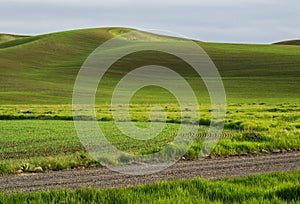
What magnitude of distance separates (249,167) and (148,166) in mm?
2994

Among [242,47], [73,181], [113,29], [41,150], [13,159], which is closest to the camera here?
[73,181]

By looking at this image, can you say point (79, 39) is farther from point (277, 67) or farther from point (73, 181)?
point (73, 181)

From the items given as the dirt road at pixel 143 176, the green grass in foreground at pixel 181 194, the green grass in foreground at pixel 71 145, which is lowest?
the green grass in foreground at pixel 71 145

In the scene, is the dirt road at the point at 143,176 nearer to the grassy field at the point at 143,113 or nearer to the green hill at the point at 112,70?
the grassy field at the point at 143,113

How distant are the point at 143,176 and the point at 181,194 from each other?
3302 mm

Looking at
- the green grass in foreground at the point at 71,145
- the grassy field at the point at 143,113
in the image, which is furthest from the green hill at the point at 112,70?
the green grass in foreground at the point at 71,145

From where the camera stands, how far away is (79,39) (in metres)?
160

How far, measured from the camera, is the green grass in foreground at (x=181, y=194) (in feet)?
30.3

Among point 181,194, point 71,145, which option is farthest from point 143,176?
point 71,145

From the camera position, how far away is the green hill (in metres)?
82.1

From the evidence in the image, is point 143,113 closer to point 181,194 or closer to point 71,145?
point 71,145

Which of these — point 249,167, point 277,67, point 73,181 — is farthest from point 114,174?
point 277,67

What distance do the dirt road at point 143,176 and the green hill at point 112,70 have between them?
58.2 meters

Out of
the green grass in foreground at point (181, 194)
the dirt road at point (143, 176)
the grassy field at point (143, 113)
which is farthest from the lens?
the dirt road at point (143, 176)
